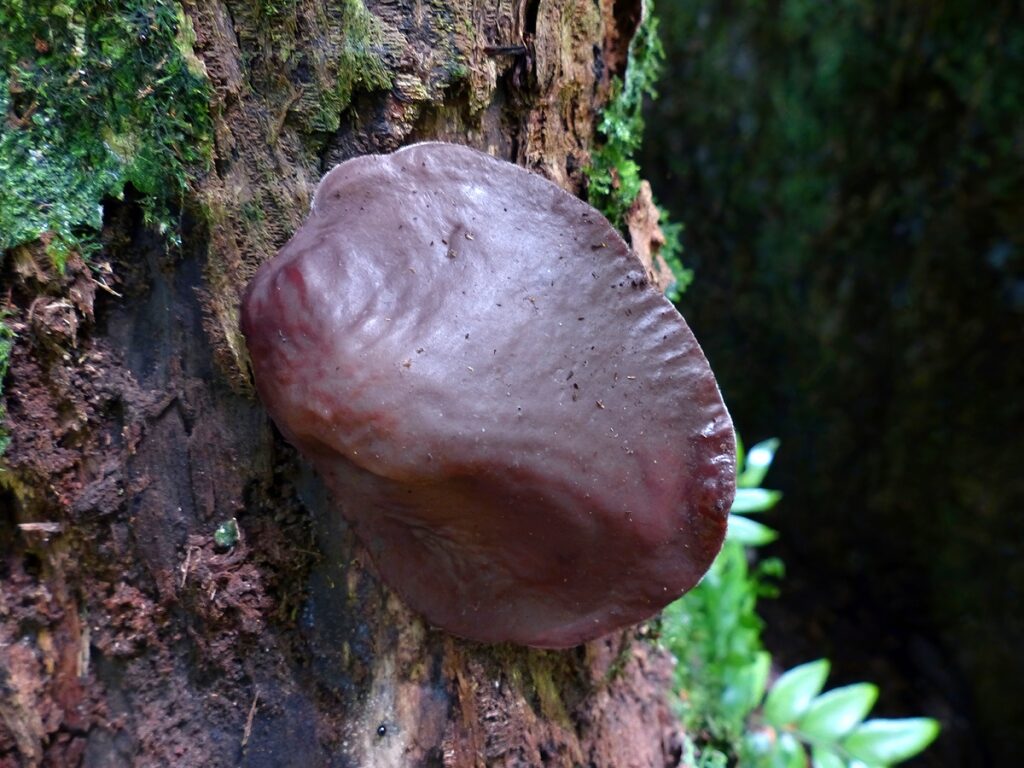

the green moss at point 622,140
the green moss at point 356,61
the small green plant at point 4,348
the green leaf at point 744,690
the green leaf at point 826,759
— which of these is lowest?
the green leaf at point 826,759

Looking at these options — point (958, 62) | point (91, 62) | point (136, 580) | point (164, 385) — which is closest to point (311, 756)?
point (136, 580)

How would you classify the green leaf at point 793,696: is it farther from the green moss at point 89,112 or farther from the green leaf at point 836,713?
the green moss at point 89,112

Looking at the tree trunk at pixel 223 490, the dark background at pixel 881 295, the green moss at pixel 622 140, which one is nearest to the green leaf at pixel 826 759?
the tree trunk at pixel 223 490

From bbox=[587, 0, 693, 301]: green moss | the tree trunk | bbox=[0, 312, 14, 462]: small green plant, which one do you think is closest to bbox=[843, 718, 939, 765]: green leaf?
the tree trunk

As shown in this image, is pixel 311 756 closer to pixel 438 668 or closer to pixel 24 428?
pixel 438 668

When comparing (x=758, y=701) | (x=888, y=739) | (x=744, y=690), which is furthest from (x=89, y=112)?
(x=888, y=739)

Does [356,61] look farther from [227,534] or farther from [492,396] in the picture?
[227,534]
